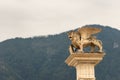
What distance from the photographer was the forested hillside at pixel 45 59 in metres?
164

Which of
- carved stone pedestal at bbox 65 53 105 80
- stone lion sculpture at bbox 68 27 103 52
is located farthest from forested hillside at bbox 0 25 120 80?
carved stone pedestal at bbox 65 53 105 80

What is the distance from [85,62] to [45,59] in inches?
6543

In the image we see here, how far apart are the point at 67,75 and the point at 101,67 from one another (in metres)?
16.6

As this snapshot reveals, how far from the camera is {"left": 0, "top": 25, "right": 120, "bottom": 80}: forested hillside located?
164500 millimetres

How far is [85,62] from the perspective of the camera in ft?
39.5

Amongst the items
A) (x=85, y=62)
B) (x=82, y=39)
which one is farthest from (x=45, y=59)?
(x=85, y=62)

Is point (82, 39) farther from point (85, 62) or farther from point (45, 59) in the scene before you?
point (45, 59)

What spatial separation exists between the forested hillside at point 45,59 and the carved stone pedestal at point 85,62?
144m

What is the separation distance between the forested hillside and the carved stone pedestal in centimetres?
14397

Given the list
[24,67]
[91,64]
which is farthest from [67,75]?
[91,64]

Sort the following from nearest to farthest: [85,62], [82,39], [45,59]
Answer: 1. [85,62]
2. [82,39]
3. [45,59]

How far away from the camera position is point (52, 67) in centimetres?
16888

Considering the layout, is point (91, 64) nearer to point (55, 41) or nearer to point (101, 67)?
point (101, 67)

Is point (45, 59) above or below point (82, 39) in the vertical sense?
above
